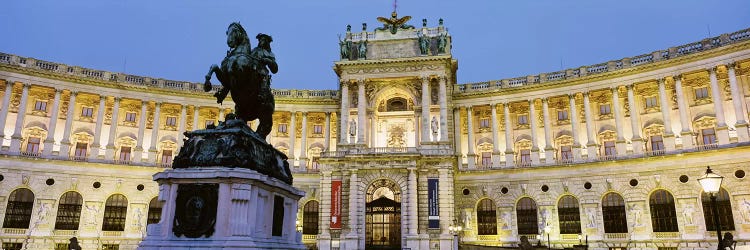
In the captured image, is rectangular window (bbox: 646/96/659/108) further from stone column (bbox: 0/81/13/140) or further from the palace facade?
stone column (bbox: 0/81/13/140)

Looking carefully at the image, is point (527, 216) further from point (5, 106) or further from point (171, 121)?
point (5, 106)

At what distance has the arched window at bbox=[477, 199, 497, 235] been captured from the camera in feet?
138

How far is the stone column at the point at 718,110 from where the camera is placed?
117 ft

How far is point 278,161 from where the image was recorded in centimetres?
1252

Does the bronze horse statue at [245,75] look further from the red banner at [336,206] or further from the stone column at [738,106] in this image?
the stone column at [738,106]

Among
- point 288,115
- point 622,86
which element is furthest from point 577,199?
point 288,115

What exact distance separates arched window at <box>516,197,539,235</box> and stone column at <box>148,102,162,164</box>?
1190 inches

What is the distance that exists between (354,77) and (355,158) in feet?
25.5

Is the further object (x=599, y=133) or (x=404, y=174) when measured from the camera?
(x=599, y=133)

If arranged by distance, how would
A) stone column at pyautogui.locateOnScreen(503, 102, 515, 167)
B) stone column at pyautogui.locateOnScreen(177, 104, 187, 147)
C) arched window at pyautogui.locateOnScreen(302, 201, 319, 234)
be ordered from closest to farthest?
stone column at pyautogui.locateOnScreen(503, 102, 515, 167) → arched window at pyautogui.locateOnScreen(302, 201, 319, 234) → stone column at pyautogui.locateOnScreen(177, 104, 187, 147)

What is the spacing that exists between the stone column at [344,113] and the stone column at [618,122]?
21.1 metres

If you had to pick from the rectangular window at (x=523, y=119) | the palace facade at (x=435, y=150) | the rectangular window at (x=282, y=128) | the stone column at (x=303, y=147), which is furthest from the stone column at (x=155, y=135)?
the rectangular window at (x=523, y=119)

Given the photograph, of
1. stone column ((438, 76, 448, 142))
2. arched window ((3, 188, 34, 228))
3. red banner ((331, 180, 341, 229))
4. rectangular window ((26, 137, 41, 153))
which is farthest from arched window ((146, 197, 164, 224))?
stone column ((438, 76, 448, 142))

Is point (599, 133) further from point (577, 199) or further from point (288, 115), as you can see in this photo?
point (288, 115)
